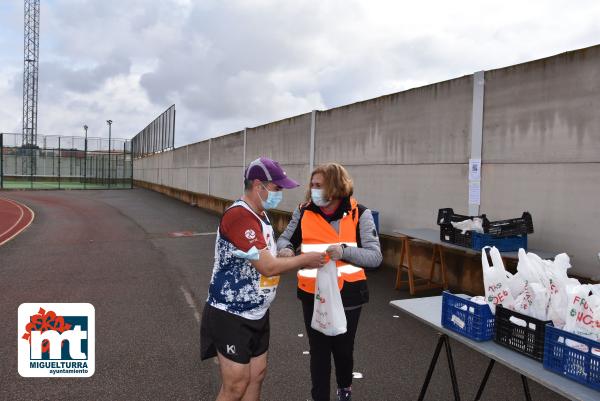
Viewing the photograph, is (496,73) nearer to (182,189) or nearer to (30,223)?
(30,223)

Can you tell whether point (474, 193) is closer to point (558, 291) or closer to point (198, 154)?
point (558, 291)

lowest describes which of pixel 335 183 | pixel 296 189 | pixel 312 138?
pixel 296 189

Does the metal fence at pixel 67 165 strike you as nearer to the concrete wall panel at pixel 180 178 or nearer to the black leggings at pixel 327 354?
the concrete wall panel at pixel 180 178

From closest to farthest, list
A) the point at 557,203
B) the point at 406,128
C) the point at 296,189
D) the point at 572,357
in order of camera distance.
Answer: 1. the point at 572,357
2. the point at 557,203
3. the point at 406,128
4. the point at 296,189

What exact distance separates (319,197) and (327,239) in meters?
0.30

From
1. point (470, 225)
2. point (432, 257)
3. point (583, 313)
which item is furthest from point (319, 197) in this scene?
point (432, 257)

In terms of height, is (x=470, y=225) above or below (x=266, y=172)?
below

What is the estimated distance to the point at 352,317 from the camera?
325 centimetres

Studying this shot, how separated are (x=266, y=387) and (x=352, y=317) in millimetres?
1276

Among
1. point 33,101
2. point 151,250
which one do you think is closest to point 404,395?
point 151,250

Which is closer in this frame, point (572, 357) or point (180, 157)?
point (572, 357)

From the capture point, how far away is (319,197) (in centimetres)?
326

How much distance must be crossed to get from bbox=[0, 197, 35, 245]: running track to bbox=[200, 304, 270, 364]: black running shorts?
436 inches
